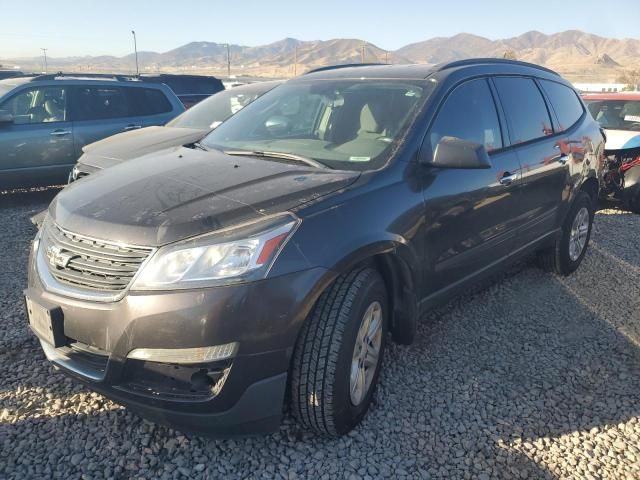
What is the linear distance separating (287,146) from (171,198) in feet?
3.28

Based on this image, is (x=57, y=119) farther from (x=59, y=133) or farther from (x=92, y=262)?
(x=92, y=262)

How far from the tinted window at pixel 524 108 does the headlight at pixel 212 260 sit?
238 cm

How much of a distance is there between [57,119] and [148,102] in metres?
1.40

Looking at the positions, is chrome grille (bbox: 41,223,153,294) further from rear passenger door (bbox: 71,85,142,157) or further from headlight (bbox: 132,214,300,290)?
rear passenger door (bbox: 71,85,142,157)

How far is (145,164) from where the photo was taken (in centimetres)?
317

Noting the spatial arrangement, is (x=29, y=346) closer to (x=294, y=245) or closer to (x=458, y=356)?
(x=294, y=245)

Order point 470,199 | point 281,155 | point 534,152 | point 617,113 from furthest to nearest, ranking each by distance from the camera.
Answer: point 617,113 < point 534,152 < point 470,199 < point 281,155

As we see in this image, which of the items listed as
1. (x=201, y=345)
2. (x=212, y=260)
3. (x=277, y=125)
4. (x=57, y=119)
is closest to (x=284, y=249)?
(x=212, y=260)

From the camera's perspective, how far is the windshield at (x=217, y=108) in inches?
280

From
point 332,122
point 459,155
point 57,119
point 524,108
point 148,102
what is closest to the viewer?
point 459,155

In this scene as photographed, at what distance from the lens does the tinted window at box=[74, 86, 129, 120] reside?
303 inches

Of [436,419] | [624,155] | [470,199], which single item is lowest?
[436,419]

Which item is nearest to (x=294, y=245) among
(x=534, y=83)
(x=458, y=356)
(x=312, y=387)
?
(x=312, y=387)

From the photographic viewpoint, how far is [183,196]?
253 centimetres
